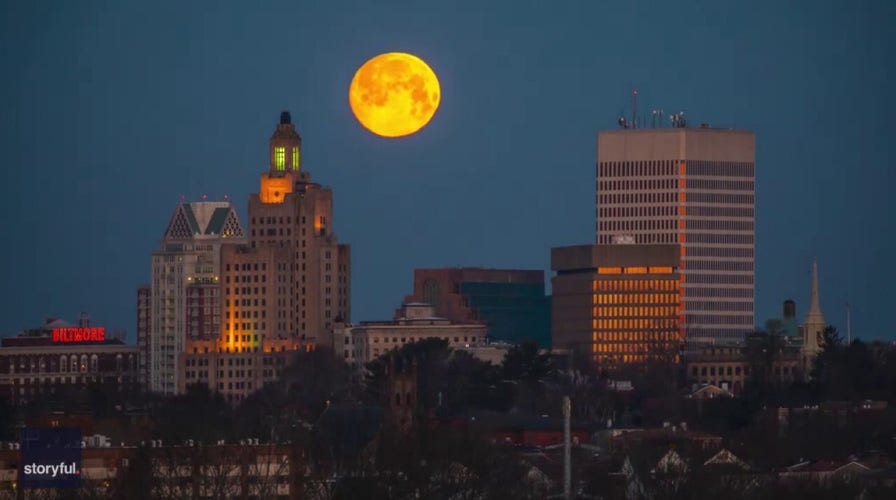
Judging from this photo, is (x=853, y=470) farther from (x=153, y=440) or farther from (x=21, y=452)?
(x=21, y=452)

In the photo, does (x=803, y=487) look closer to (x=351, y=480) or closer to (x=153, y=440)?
(x=351, y=480)

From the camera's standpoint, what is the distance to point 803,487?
6462 inches

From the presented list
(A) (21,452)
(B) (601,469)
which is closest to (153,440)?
(B) (601,469)

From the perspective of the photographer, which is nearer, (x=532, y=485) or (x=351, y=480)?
(x=351, y=480)

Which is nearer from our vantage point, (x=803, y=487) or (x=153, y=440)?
(x=803, y=487)

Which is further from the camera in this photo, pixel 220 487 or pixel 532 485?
pixel 532 485

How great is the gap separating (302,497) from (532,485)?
19.9 m

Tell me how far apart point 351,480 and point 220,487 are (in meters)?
6.87

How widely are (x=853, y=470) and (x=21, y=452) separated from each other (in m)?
51.2

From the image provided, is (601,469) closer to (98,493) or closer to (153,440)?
(153,440)

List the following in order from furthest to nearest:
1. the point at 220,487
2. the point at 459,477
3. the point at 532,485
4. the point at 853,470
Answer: the point at 853,470 → the point at 532,485 → the point at 459,477 → the point at 220,487

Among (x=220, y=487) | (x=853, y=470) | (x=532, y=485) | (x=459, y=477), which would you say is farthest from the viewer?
(x=853, y=470)

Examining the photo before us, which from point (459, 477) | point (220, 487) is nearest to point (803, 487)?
point (459, 477)

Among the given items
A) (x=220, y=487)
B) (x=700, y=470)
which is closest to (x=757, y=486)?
(x=700, y=470)
